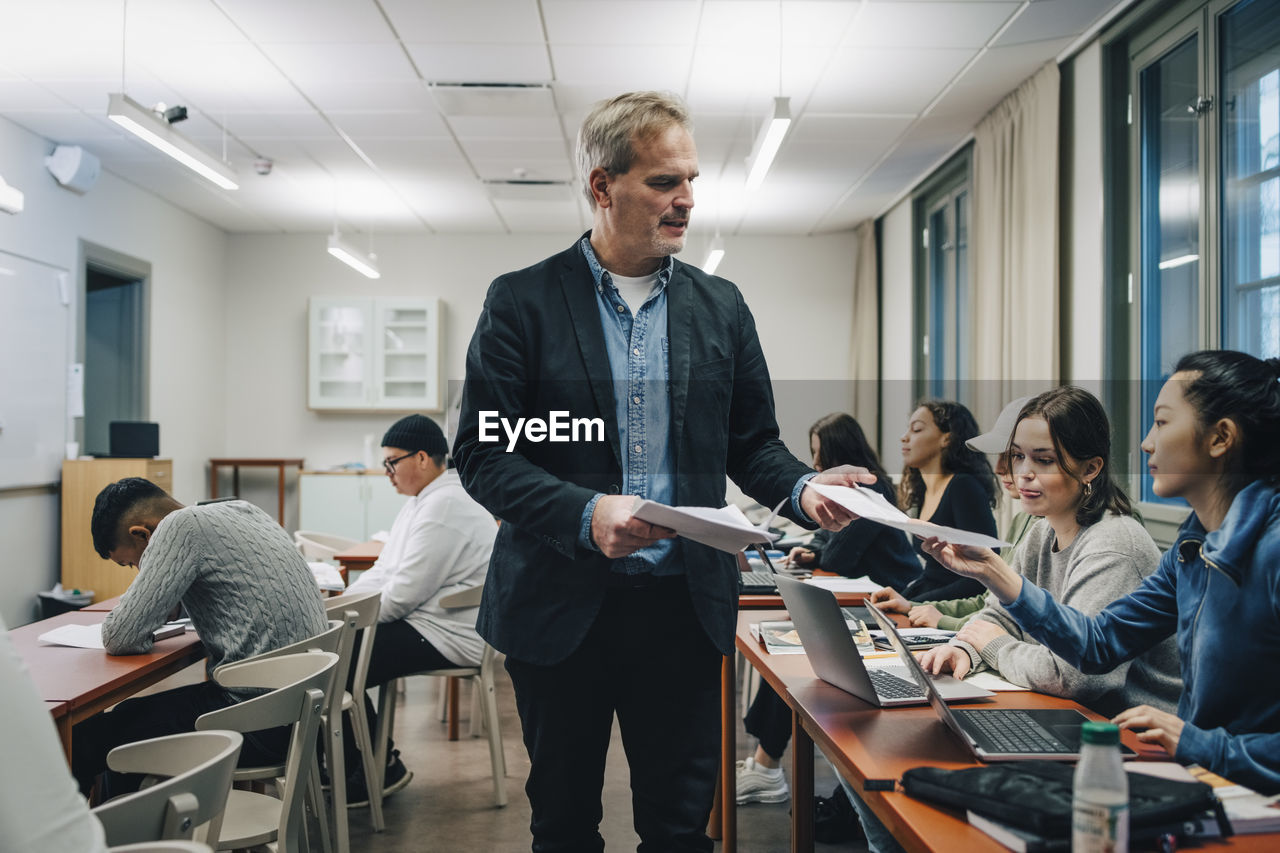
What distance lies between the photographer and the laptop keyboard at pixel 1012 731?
1312mm

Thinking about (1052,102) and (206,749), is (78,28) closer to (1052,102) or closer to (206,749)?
(206,749)

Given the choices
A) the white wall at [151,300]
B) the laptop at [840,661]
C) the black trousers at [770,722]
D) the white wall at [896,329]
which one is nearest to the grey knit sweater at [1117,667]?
the laptop at [840,661]

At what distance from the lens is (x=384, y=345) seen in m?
8.63

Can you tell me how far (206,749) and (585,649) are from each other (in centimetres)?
64

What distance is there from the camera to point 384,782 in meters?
3.39

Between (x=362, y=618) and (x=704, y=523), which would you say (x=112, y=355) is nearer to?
(x=362, y=618)

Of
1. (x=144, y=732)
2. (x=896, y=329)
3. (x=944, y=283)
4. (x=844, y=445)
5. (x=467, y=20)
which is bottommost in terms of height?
(x=144, y=732)

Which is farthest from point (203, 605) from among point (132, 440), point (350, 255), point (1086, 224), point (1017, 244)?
point (350, 255)

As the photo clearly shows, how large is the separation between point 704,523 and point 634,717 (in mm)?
484

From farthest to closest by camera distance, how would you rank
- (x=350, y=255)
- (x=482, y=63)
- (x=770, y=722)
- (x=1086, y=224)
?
1. (x=350, y=255)
2. (x=482, y=63)
3. (x=1086, y=224)
4. (x=770, y=722)

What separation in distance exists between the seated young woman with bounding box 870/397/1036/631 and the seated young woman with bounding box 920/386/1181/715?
92 mm

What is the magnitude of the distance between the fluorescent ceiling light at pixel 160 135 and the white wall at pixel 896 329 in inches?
193

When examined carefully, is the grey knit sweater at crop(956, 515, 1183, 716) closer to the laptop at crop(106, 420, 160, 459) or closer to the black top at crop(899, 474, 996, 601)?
the black top at crop(899, 474, 996, 601)

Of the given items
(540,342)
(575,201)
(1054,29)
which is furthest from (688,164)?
(575,201)
